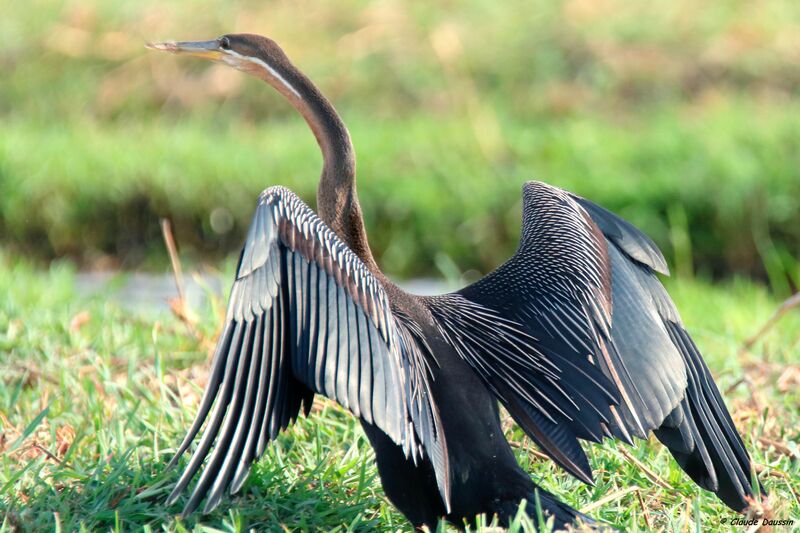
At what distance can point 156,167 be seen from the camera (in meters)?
7.17

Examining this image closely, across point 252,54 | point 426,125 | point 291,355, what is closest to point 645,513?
point 291,355

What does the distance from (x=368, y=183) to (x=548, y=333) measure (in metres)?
4.28

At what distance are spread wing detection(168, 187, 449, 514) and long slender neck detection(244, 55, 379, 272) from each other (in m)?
0.48

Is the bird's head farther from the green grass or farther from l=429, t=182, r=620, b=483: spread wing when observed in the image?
the green grass

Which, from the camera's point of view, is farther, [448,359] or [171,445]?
[171,445]

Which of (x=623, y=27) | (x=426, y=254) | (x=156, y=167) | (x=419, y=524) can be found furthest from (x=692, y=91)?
(x=419, y=524)

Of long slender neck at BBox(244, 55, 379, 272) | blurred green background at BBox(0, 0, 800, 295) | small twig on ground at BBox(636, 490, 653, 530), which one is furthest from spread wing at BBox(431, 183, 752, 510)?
blurred green background at BBox(0, 0, 800, 295)

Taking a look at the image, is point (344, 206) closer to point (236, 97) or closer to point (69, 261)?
point (69, 261)

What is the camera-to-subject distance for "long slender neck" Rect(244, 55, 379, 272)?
3062mm

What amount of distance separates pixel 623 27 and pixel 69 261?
4920 mm

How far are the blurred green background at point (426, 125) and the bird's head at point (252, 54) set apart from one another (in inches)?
130

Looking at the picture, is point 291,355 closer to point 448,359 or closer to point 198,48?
point 448,359

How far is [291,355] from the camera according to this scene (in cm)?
248

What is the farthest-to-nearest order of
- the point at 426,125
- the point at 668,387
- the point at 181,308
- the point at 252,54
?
the point at 426,125
the point at 181,308
the point at 252,54
the point at 668,387
